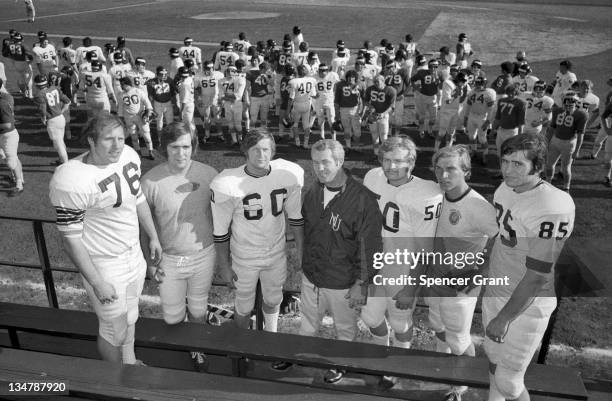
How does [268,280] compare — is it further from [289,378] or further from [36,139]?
[36,139]

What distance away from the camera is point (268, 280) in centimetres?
496

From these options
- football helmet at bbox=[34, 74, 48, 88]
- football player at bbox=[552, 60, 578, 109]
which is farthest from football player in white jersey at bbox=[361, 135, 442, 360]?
football player at bbox=[552, 60, 578, 109]

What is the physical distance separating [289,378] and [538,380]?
7.12 feet

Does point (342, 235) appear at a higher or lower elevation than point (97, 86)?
higher

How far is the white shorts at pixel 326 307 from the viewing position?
470cm

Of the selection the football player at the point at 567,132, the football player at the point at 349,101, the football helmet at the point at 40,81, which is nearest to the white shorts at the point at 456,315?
the football player at the point at 567,132

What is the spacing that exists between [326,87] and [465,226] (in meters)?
9.23

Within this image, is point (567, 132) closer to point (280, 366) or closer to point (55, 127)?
point (280, 366)

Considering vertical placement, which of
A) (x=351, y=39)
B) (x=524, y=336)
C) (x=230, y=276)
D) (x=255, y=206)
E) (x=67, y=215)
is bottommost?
(x=351, y=39)

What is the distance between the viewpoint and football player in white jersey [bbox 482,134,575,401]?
3.55 metres

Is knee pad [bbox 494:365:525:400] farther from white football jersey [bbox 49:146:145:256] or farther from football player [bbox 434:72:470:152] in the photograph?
football player [bbox 434:72:470:152]

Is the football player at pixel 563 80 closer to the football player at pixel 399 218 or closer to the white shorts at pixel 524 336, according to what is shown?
the football player at pixel 399 218

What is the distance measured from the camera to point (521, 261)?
3.88 meters

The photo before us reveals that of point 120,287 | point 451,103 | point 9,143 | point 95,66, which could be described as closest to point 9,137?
point 9,143
